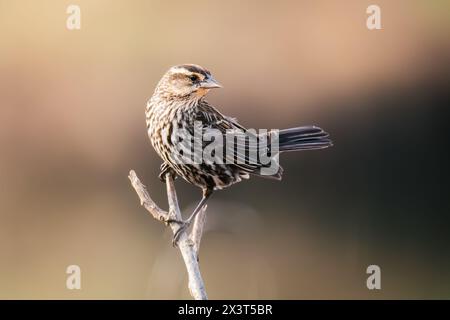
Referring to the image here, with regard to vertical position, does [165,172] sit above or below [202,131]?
below

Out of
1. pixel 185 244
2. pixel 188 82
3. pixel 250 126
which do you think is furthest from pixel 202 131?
pixel 250 126

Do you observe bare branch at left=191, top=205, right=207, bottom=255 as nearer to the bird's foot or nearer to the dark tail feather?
the bird's foot

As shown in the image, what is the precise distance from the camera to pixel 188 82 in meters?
5.38

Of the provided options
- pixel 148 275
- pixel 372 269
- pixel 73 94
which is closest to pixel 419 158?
pixel 372 269

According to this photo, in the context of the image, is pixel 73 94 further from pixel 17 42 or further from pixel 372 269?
pixel 372 269

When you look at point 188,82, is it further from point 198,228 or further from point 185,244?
point 185,244

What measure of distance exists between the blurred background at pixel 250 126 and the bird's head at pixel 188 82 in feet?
10.9

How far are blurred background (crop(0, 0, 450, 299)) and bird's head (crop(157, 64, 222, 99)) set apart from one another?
331 cm

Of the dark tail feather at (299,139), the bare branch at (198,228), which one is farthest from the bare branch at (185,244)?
the dark tail feather at (299,139)

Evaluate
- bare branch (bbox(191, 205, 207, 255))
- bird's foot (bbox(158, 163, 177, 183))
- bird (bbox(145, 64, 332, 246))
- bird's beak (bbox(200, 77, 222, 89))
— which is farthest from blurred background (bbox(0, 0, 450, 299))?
bird's beak (bbox(200, 77, 222, 89))

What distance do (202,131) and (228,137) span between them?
0.19 meters

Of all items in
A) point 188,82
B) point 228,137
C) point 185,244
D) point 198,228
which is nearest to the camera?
point 185,244

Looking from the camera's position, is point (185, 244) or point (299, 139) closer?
point (185, 244)
